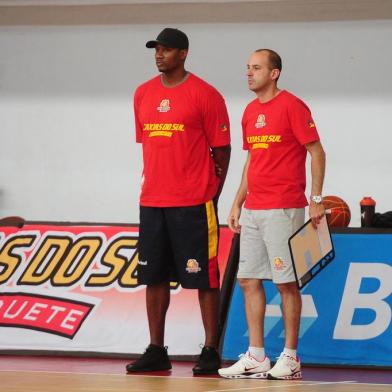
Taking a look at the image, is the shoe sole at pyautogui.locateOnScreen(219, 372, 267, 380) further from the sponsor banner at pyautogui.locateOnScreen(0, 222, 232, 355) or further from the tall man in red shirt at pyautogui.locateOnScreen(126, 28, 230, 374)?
the sponsor banner at pyautogui.locateOnScreen(0, 222, 232, 355)

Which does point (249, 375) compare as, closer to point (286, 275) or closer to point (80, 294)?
point (286, 275)

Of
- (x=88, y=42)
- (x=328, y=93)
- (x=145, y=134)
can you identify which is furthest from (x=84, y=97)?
(x=145, y=134)

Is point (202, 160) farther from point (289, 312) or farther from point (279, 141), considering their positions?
point (289, 312)

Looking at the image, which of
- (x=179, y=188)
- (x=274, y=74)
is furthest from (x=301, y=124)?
(x=179, y=188)

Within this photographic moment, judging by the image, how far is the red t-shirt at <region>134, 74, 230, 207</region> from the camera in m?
6.10

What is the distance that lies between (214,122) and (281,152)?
46 cm

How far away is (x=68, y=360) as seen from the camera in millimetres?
→ 6770

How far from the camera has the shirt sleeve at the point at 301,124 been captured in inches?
232

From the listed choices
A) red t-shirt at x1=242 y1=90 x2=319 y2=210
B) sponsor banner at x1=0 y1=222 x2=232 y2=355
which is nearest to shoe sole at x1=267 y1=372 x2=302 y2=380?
red t-shirt at x1=242 y1=90 x2=319 y2=210

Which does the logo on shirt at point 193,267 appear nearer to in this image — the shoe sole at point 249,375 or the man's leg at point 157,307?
the man's leg at point 157,307

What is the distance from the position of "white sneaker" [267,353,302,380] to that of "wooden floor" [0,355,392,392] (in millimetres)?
73

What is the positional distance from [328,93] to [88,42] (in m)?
2.22

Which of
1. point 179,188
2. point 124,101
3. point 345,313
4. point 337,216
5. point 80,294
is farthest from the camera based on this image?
point 124,101

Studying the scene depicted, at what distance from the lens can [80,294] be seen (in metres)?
7.08
